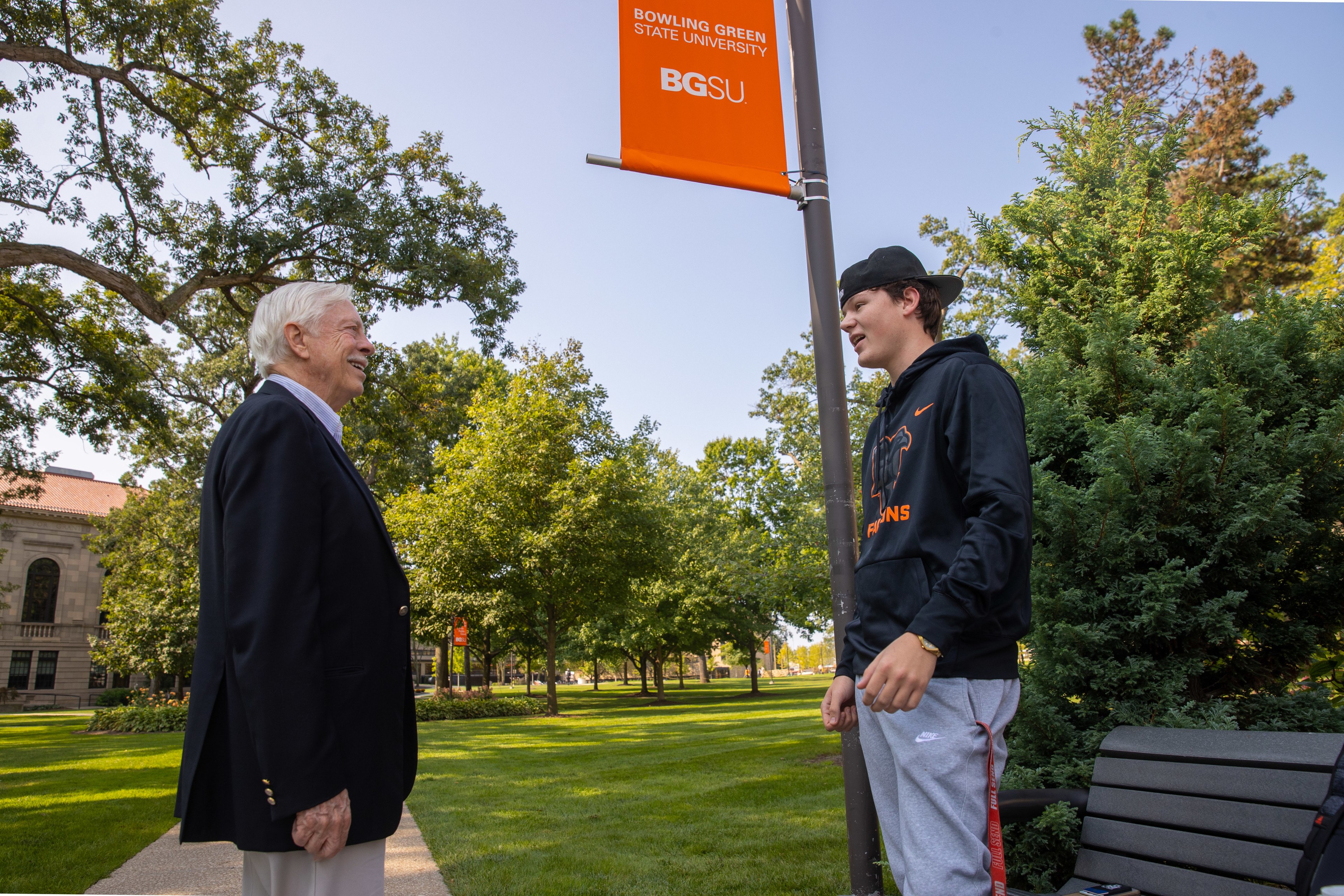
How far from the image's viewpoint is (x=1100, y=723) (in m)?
3.50

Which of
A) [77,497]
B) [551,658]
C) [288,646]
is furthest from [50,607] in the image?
[288,646]

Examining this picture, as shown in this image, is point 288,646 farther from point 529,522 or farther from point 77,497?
point 77,497

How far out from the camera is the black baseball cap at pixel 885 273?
2.34 m

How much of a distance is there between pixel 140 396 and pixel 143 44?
18.2 ft

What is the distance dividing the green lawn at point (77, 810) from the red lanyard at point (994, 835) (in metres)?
6.10

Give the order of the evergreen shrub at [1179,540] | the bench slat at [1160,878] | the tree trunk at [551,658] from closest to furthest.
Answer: the bench slat at [1160,878]
the evergreen shrub at [1179,540]
the tree trunk at [551,658]

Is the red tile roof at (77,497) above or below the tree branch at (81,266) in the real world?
above

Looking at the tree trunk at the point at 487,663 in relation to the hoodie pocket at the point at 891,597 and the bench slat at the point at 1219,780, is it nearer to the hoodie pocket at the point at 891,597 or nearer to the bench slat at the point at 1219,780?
the bench slat at the point at 1219,780

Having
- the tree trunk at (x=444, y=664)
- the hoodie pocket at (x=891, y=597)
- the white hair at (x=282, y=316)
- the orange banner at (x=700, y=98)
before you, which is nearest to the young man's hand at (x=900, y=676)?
the hoodie pocket at (x=891, y=597)

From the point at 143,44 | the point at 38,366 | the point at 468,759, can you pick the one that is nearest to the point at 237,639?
the point at 468,759

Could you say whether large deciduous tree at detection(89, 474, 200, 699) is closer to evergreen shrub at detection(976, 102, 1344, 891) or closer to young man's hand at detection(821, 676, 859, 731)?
evergreen shrub at detection(976, 102, 1344, 891)

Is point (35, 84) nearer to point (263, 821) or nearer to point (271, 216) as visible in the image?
point (271, 216)

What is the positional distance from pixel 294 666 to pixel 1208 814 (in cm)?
266

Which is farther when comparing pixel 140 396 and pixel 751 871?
pixel 140 396
